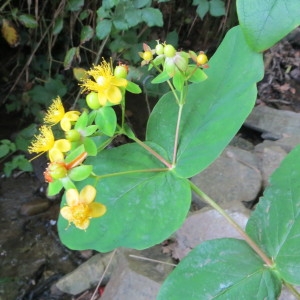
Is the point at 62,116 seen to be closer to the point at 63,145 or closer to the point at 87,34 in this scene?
the point at 63,145

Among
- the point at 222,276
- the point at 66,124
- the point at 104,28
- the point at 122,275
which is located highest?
the point at 66,124

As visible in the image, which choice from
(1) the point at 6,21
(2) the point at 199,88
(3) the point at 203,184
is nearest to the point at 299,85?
(3) the point at 203,184

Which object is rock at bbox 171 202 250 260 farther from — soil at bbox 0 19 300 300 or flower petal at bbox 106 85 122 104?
flower petal at bbox 106 85 122 104

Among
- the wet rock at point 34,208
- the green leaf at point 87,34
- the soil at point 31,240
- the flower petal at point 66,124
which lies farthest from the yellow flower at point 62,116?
the wet rock at point 34,208

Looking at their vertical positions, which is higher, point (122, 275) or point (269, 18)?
point (269, 18)

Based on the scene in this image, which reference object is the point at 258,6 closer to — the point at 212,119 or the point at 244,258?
the point at 212,119

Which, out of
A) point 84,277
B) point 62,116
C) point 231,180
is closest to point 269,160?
point 231,180
